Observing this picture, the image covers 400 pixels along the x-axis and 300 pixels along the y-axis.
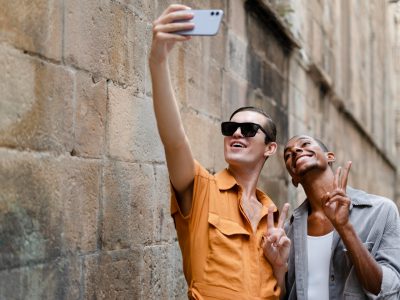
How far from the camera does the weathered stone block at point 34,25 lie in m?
2.86

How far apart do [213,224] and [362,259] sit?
0.60 meters

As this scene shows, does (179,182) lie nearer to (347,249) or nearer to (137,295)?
(347,249)

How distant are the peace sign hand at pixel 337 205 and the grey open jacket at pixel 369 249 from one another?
161 mm

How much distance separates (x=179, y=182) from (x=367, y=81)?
15279 millimetres

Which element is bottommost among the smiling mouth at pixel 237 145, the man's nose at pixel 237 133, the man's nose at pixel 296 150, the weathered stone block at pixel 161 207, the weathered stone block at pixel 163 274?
the weathered stone block at pixel 163 274

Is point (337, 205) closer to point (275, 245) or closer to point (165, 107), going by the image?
point (275, 245)

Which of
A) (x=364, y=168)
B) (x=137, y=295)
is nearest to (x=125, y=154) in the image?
(x=137, y=295)

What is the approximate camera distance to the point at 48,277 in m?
3.12

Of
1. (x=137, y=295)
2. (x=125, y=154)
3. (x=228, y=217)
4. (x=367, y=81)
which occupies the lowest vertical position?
(x=137, y=295)

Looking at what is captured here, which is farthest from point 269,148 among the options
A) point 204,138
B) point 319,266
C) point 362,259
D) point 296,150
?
point 204,138

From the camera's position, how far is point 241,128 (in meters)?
3.22

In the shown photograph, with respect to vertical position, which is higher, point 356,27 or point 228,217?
point 356,27

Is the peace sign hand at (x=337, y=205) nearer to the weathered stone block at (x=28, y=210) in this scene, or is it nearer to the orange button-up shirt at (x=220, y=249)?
the orange button-up shirt at (x=220, y=249)

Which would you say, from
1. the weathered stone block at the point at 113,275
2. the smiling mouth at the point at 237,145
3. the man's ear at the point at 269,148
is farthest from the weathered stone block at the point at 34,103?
the man's ear at the point at 269,148
